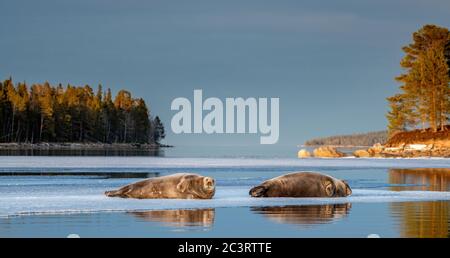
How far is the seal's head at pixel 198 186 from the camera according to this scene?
79.8 ft

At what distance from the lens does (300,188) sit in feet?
84.0

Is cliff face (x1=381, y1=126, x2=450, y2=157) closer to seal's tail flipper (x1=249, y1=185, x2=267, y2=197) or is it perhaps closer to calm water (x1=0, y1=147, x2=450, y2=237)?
calm water (x1=0, y1=147, x2=450, y2=237)

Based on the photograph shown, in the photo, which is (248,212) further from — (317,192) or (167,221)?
(317,192)

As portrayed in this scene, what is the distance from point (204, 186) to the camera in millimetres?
24375

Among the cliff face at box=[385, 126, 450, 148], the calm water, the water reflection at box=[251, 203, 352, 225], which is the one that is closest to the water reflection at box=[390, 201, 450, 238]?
the calm water

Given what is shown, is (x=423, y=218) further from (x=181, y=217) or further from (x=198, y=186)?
(x=198, y=186)

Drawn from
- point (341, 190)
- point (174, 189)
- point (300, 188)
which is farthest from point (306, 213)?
point (341, 190)

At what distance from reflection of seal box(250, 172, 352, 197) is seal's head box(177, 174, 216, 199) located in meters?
1.56

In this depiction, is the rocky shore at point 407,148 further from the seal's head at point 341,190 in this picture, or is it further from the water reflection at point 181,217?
the water reflection at point 181,217

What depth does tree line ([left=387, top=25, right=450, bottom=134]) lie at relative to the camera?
102 m

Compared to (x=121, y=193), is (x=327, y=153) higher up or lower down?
higher up

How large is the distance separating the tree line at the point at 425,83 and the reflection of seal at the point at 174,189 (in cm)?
8016

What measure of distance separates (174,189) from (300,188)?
3825 mm

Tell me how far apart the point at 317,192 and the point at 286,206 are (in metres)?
→ 3.62
